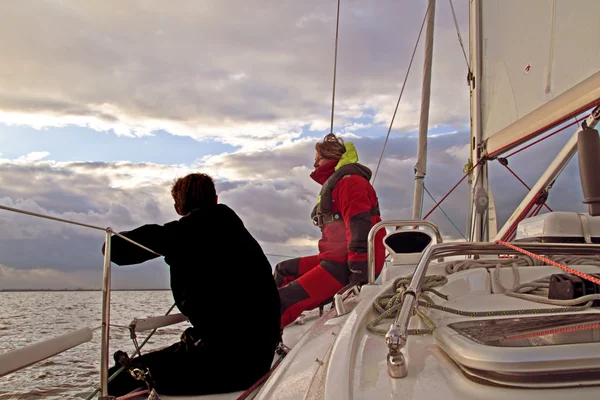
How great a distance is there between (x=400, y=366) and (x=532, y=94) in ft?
9.07

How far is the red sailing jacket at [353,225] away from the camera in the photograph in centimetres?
349

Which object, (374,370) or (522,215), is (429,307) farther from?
(522,215)

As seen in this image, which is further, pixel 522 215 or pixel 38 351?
pixel 522 215

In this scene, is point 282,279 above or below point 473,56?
below

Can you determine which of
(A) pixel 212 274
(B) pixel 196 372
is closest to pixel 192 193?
(A) pixel 212 274

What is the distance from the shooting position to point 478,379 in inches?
39.9

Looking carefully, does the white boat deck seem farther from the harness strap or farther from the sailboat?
the harness strap

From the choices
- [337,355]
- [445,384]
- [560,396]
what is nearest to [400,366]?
[445,384]

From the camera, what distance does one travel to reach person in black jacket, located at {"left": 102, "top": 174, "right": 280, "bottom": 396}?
1.98 m

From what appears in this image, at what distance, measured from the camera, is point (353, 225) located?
11.8 feet

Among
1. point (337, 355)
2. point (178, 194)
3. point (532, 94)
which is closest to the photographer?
point (337, 355)

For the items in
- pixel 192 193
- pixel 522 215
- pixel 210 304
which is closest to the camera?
pixel 210 304

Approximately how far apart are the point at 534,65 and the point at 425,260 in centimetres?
245

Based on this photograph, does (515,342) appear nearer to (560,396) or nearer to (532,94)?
(560,396)
